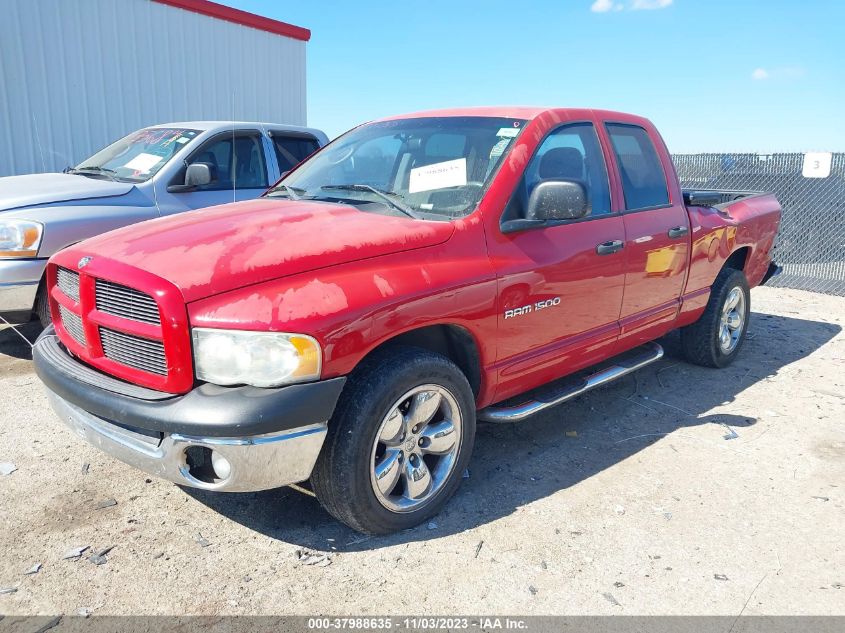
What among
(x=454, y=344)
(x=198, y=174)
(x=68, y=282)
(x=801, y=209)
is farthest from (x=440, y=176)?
(x=801, y=209)

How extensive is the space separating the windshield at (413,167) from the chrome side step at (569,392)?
3.36 feet

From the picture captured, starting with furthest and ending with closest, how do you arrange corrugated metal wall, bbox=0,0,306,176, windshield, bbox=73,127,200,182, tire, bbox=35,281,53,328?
corrugated metal wall, bbox=0,0,306,176 < windshield, bbox=73,127,200,182 < tire, bbox=35,281,53,328

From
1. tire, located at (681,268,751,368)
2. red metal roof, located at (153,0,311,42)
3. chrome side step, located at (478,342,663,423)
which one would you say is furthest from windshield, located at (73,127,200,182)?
red metal roof, located at (153,0,311,42)

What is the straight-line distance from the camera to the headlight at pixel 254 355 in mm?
2400

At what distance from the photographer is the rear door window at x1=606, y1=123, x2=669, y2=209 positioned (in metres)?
4.13

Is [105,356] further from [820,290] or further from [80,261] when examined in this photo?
[820,290]

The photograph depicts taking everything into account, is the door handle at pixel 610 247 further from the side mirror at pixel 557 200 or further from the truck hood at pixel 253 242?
the truck hood at pixel 253 242

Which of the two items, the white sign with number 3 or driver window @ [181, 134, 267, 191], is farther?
the white sign with number 3

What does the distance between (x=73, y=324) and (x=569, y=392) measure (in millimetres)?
2530

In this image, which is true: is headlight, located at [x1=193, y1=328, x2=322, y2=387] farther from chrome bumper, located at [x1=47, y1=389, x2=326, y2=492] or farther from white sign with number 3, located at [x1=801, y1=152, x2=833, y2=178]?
white sign with number 3, located at [x1=801, y1=152, x2=833, y2=178]

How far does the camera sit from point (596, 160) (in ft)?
13.0

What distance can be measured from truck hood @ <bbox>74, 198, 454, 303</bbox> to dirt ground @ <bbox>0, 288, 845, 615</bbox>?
118 centimetres

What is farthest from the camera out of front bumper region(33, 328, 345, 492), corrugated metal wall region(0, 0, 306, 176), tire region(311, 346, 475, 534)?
corrugated metal wall region(0, 0, 306, 176)

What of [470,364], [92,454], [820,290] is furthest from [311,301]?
[820,290]
